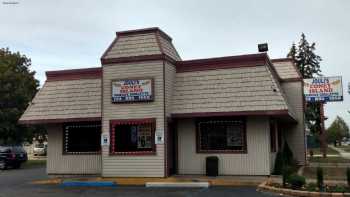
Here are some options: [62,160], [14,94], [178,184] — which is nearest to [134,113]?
[178,184]

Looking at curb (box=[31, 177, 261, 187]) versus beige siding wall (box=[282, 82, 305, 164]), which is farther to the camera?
beige siding wall (box=[282, 82, 305, 164])

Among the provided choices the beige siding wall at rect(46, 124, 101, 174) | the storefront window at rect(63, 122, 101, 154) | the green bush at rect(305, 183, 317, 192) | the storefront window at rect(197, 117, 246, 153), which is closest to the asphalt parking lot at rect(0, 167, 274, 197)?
the green bush at rect(305, 183, 317, 192)

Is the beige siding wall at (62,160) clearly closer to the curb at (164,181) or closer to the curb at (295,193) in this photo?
the curb at (164,181)

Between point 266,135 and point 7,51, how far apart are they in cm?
2695

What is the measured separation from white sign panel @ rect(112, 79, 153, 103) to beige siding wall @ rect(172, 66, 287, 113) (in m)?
1.47

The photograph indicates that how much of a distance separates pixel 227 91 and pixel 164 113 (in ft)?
9.85

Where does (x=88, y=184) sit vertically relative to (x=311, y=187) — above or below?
below

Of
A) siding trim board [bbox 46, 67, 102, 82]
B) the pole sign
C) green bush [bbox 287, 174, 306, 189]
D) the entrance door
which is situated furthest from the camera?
the pole sign

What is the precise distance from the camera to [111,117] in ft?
67.7

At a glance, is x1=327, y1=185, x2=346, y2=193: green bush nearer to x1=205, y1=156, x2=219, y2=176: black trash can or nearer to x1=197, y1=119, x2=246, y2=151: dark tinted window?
x1=197, y1=119, x2=246, y2=151: dark tinted window

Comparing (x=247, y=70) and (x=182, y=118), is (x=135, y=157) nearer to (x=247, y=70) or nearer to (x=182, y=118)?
(x=182, y=118)

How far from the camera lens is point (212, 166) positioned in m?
19.9

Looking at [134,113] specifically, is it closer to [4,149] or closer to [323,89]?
[4,149]

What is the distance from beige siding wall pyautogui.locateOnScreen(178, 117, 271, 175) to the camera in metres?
19.5
